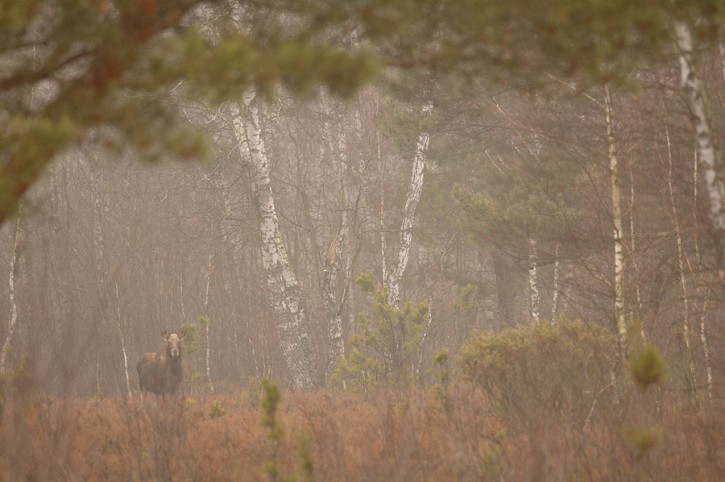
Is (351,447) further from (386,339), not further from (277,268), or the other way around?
(277,268)

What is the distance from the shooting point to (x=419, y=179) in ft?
58.1

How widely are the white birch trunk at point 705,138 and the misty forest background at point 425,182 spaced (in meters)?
0.02

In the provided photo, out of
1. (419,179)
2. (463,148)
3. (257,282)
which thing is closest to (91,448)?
(419,179)

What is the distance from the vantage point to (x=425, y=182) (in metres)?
23.6

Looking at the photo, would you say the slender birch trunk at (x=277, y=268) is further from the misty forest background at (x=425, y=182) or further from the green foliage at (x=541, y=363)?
the green foliage at (x=541, y=363)

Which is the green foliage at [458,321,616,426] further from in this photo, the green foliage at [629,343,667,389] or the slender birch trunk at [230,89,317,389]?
the slender birch trunk at [230,89,317,389]

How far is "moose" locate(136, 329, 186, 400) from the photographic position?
14016 mm

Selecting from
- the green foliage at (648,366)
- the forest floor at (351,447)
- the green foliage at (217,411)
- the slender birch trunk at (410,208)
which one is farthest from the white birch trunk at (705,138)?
the slender birch trunk at (410,208)

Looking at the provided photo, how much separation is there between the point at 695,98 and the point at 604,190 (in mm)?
5789

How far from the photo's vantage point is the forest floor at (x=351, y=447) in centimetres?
489

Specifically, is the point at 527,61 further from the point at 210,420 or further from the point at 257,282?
the point at 257,282

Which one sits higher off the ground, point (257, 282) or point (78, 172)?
point (78, 172)

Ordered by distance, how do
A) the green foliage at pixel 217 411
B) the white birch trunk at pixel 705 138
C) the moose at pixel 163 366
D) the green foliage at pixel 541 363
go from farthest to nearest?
the moose at pixel 163 366
the green foliage at pixel 217 411
the green foliage at pixel 541 363
the white birch trunk at pixel 705 138

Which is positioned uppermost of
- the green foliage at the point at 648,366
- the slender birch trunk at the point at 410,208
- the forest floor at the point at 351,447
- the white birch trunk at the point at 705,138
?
the slender birch trunk at the point at 410,208
